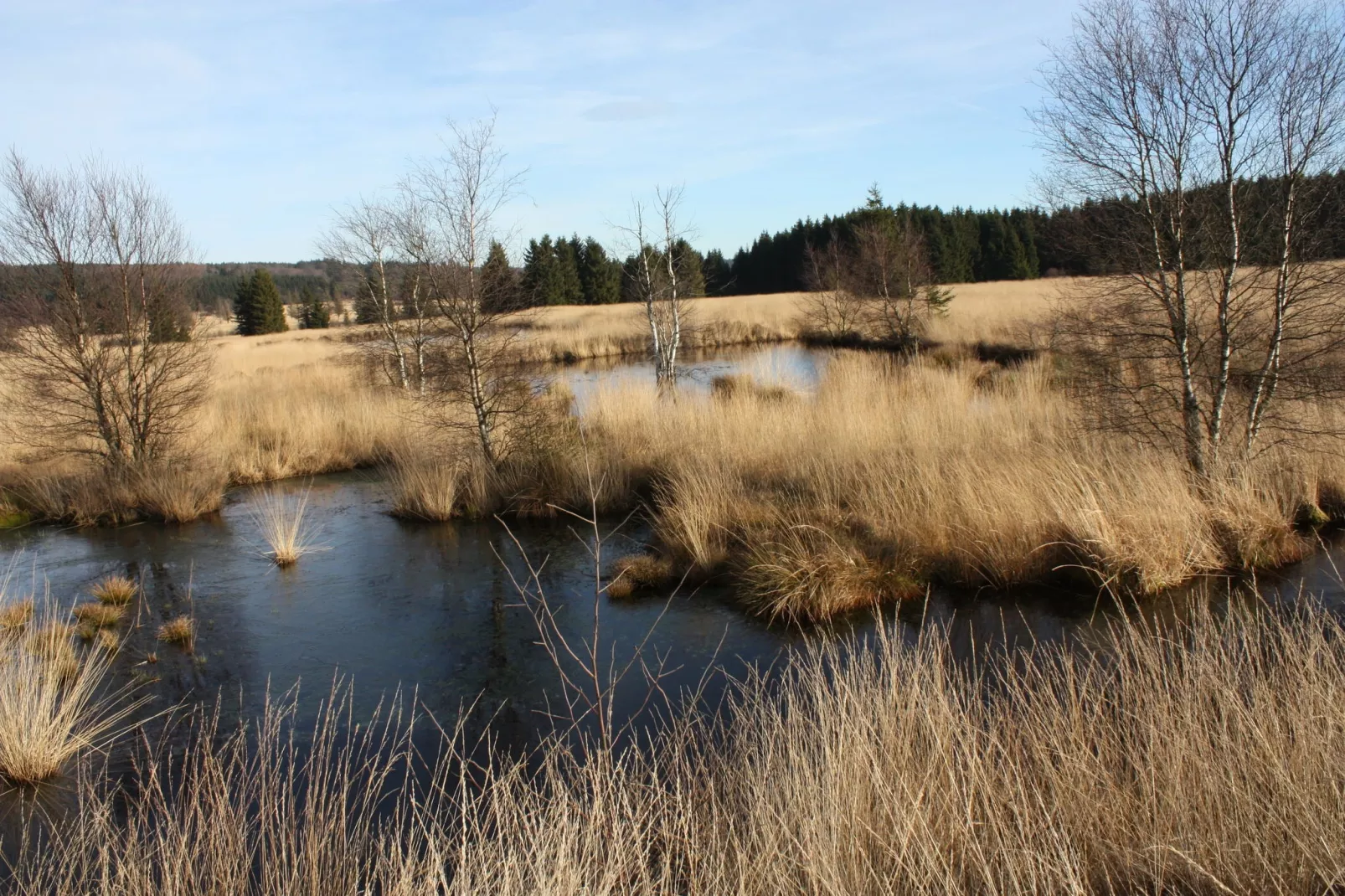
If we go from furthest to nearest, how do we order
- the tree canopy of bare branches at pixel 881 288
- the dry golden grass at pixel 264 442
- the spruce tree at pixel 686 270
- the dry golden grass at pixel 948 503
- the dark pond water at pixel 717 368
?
the tree canopy of bare branches at pixel 881 288, the spruce tree at pixel 686 270, the dark pond water at pixel 717 368, the dry golden grass at pixel 264 442, the dry golden grass at pixel 948 503

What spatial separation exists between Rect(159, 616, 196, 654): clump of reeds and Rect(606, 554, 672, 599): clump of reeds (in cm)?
342

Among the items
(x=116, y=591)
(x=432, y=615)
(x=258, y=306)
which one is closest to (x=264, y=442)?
(x=116, y=591)

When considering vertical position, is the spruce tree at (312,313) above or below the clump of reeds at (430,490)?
above

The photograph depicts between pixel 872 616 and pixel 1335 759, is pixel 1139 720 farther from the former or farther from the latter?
pixel 872 616

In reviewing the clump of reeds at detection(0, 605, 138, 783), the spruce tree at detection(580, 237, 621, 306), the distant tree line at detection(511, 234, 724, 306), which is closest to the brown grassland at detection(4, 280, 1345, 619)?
the clump of reeds at detection(0, 605, 138, 783)

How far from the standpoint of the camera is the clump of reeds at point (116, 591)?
8.27 metres

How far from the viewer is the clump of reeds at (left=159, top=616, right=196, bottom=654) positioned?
7156 mm

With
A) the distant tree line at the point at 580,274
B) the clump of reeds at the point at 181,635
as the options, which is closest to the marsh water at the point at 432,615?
the clump of reeds at the point at 181,635

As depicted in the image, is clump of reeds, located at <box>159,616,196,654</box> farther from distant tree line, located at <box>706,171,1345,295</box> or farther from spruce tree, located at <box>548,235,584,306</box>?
spruce tree, located at <box>548,235,584,306</box>

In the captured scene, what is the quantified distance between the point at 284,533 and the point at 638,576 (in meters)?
4.27

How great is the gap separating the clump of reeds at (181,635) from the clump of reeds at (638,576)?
11.2ft

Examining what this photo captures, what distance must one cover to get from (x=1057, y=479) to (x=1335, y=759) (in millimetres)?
4692

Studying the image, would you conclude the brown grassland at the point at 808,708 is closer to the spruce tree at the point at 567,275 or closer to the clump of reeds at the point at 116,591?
the clump of reeds at the point at 116,591

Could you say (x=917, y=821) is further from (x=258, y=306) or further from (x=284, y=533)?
(x=258, y=306)
